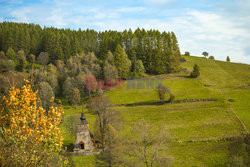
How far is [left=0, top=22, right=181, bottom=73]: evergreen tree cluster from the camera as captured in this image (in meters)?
92.6

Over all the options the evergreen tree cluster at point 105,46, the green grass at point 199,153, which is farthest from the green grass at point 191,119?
the evergreen tree cluster at point 105,46

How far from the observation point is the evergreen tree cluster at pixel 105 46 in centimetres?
9256

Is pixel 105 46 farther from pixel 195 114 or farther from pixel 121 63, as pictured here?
pixel 195 114

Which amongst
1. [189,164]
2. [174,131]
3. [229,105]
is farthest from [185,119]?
[189,164]

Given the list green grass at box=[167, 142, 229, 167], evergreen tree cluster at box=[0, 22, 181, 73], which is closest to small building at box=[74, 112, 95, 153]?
green grass at box=[167, 142, 229, 167]

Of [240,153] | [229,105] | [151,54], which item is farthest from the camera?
[151,54]

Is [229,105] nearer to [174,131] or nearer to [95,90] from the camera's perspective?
[174,131]

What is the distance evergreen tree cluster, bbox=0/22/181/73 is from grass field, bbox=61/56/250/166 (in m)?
10.8

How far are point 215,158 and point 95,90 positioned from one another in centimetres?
4937

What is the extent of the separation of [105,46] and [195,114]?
62725 millimetres

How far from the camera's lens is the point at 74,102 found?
7088 centimetres

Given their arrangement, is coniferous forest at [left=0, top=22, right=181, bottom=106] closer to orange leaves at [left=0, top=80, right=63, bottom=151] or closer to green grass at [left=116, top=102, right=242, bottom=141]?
green grass at [left=116, top=102, right=242, bottom=141]

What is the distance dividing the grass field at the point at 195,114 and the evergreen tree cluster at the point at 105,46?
35.3 ft

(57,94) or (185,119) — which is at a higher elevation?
(57,94)
